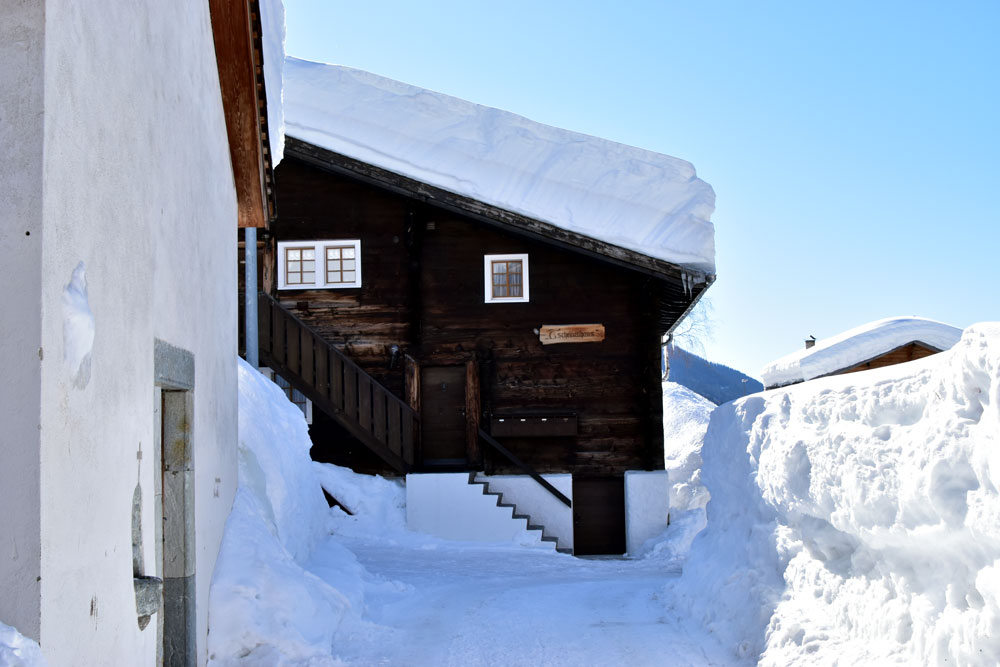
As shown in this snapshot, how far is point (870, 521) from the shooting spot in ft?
14.5

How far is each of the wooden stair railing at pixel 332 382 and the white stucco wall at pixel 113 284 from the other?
8571 mm

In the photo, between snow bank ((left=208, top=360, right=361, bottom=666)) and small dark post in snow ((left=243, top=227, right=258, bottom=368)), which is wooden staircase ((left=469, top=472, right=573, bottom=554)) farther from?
snow bank ((left=208, top=360, right=361, bottom=666))

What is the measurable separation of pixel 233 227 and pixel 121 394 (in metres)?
4.62

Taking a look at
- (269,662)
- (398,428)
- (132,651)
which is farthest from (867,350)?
(132,651)

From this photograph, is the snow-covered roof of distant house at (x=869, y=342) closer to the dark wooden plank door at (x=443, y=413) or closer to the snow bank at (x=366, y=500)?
the dark wooden plank door at (x=443, y=413)

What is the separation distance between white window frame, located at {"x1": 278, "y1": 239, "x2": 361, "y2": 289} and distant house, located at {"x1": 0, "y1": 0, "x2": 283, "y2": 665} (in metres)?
9.21

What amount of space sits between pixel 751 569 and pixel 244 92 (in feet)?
18.4

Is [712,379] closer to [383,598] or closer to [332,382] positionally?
[332,382]

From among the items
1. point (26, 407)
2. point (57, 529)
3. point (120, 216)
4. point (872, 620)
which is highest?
point (120, 216)

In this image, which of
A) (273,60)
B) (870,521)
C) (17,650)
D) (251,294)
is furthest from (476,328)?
(17,650)

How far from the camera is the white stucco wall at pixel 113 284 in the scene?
2.69 m

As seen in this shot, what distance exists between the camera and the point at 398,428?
1462 cm

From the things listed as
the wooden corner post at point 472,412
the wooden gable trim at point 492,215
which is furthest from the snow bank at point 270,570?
the wooden gable trim at point 492,215

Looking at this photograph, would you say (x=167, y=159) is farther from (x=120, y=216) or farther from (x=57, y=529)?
(x=57, y=529)
